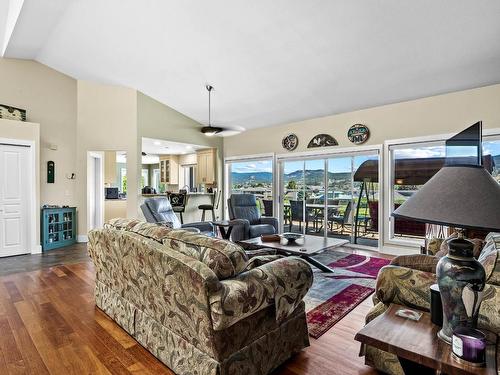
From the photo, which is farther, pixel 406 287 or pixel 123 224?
pixel 123 224

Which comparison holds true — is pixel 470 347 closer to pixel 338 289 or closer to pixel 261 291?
pixel 261 291

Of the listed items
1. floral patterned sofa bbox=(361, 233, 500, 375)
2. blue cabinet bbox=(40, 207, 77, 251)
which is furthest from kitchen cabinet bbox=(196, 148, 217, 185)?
floral patterned sofa bbox=(361, 233, 500, 375)

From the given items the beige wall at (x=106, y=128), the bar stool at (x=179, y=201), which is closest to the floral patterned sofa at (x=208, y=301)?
the beige wall at (x=106, y=128)

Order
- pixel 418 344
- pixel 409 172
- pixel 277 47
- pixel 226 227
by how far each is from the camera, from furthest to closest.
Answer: pixel 226 227 < pixel 409 172 < pixel 277 47 < pixel 418 344

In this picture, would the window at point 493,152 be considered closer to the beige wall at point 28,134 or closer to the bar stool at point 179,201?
the bar stool at point 179,201

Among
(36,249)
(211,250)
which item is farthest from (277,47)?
(36,249)

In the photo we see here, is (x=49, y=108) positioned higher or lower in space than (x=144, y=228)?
higher

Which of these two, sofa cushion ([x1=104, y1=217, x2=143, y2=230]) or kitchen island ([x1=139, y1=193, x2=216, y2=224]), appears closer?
sofa cushion ([x1=104, y1=217, x2=143, y2=230])

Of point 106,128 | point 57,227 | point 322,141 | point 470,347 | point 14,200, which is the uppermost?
point 106,128

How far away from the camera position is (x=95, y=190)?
6844 mm

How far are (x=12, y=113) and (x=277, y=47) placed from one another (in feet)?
15.7

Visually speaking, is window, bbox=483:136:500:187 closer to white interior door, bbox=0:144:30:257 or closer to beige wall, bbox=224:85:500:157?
beige wall, bbox=224:85:500:157

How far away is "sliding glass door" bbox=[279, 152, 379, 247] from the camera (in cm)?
557

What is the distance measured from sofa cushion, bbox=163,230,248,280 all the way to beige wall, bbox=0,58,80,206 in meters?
5.30
